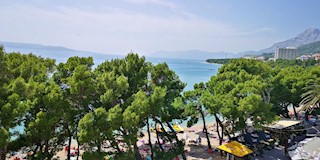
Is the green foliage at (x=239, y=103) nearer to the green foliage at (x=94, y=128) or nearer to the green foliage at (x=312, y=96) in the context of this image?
the green foliage at (x=312, y=96)

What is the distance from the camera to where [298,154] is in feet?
45.3

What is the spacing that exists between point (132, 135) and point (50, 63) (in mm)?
6205

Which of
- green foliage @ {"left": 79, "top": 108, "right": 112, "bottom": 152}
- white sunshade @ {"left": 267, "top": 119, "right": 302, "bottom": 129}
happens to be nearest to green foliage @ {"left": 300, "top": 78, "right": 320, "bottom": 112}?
white sunshade @ {"left": 267, "top": 119, "right": 302, "bottom": 129}

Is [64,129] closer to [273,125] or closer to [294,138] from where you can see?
[273,125]

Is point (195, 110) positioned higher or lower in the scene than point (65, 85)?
lower

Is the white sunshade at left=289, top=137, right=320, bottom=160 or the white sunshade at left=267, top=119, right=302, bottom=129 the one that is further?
the white sunshade at left=267, top=119, right=302, bottom=129

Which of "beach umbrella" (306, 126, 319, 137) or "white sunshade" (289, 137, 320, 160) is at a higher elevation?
"white sunshade" (289, 137, 320, 160)

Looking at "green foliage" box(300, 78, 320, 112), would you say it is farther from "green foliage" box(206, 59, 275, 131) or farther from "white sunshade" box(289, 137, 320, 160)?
"green foliage" box(206, 59, 275, 131)

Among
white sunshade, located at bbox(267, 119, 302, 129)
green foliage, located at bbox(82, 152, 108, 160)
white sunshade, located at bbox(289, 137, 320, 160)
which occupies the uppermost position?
green foliage, located at bbox(82, 152, 108, 160)

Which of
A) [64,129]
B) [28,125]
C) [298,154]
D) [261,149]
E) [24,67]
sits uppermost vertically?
[24,67]

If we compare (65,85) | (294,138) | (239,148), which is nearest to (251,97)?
(239,148)

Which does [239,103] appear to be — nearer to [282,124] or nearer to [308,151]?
[308,151]

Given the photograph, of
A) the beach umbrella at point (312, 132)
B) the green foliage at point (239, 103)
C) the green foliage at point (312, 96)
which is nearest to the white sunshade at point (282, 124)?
the green foliage at point (239, 103)

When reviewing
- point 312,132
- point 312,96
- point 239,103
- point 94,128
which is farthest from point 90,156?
point 312,132
